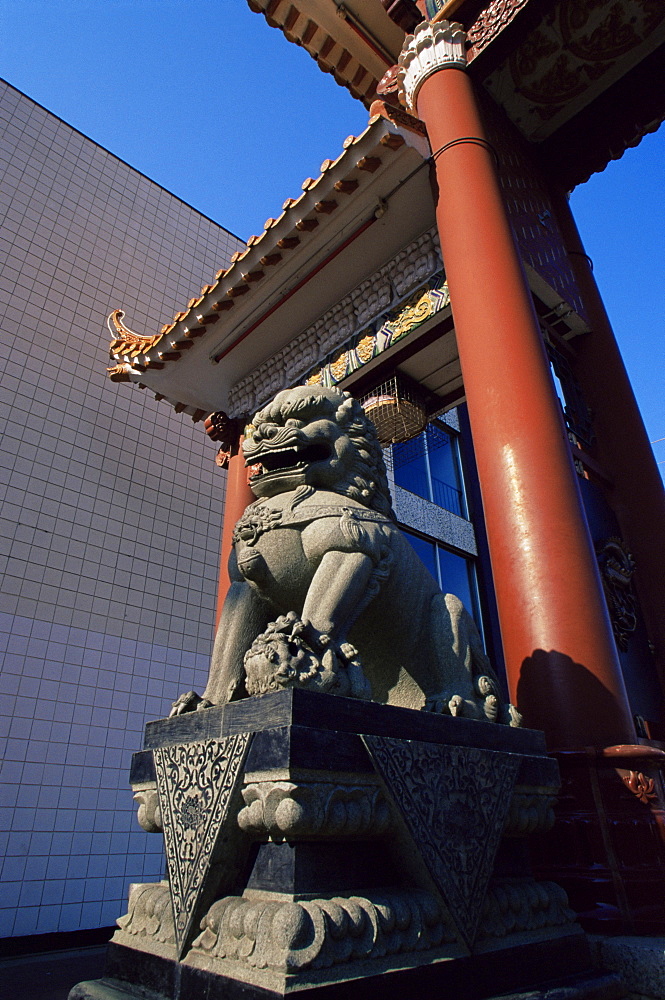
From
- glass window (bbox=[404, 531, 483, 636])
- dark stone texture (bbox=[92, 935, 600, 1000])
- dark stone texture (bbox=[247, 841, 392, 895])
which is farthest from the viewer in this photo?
glass window (bbox=[404, 531, 483, 636])

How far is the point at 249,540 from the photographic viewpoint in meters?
2.08

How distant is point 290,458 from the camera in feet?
7.32

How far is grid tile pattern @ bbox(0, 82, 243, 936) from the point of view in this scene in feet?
16.2

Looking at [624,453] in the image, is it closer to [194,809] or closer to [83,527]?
[194,809]

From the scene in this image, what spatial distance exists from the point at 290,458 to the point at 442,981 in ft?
5.21

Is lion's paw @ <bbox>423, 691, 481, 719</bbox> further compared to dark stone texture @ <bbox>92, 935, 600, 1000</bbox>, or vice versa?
lion's paw @ <bbox>423, 691, 481, 719</bbox>

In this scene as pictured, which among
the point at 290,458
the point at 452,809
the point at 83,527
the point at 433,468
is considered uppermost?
the point at 433,468

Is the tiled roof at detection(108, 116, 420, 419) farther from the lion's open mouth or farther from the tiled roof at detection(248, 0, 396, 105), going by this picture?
the lion's open mouth

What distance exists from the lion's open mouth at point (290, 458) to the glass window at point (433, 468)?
6.95 metres

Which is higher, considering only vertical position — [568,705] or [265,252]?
[265,252]

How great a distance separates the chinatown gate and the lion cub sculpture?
552 millimetres

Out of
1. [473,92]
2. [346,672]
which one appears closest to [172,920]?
[346,672]

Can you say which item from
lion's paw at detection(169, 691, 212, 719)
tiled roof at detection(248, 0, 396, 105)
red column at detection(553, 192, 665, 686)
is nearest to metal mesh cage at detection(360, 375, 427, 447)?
red column at detection(553, 192, 665, 686)

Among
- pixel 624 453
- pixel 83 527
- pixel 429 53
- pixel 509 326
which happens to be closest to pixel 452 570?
pixel 624 453
